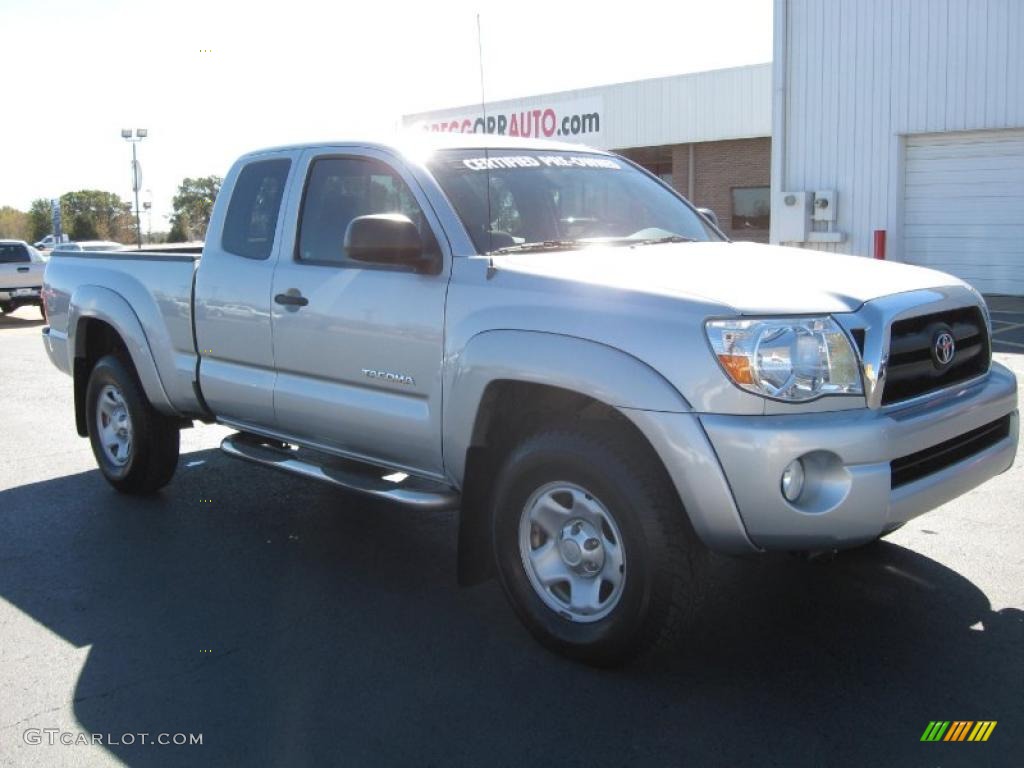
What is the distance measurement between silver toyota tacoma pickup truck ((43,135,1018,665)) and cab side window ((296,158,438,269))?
0.05 ft

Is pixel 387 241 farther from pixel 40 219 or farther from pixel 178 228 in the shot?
pixel 40 219

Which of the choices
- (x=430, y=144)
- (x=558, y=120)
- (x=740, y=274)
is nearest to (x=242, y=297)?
(x=430, y=144)

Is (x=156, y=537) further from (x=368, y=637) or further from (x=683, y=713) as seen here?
(x=683, y=713)

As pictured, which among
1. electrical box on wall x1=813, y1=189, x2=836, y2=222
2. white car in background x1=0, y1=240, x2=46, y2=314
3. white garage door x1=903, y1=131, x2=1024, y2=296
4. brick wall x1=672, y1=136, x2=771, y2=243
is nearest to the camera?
white garage door x1=903, y1=131, x2=1024, y2=296

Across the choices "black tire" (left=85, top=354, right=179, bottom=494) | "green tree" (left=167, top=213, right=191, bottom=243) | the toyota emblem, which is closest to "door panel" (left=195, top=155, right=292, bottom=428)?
"black tire" (left=85, top=354, right=179, bottom=494)

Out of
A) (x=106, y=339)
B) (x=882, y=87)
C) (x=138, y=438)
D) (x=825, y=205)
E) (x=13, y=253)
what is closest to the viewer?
(x=138, y=438)

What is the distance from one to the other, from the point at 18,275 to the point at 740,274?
20.0 meters

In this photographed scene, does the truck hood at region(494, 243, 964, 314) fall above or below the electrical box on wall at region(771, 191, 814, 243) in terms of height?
below

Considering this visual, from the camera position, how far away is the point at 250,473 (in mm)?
7289

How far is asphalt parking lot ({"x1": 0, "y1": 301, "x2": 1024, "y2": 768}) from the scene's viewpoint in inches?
137

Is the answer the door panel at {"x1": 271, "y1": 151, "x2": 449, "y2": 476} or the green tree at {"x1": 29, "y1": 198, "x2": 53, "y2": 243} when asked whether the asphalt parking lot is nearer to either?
the door panel at {"x1": 271, "y1": 151, "x2": 449, "y2": 476}

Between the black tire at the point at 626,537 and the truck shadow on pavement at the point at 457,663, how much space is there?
0.15 metres

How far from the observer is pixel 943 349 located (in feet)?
13.1

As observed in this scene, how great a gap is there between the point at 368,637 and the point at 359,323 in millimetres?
1359
